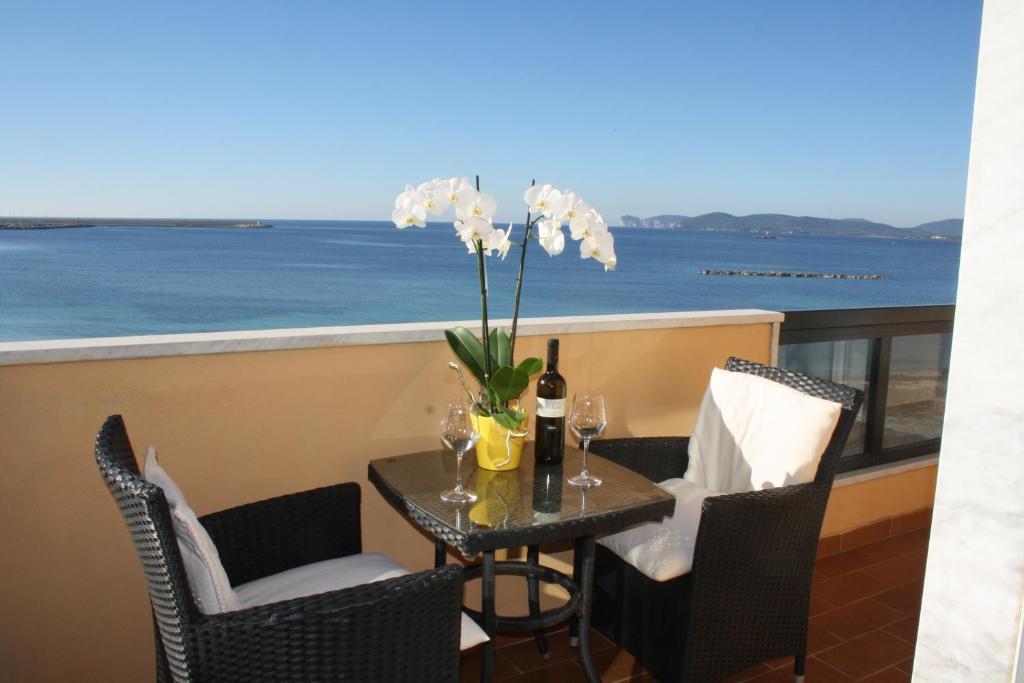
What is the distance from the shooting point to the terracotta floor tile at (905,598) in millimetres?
2928

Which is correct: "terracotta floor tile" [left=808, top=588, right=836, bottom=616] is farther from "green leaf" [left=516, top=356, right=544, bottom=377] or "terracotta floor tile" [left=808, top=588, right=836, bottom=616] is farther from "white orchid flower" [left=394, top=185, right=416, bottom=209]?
"white orchid flower" [left=394, top=185, right=416, bottom=209]

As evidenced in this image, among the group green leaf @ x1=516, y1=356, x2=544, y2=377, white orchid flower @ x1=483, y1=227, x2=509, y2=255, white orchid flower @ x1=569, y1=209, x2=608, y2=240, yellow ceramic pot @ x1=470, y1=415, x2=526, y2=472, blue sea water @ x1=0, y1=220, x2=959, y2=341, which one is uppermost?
white orchid flower @ x1=569, y1=209, x2=608, y2=240

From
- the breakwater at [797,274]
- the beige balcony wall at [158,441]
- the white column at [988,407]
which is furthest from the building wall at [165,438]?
the breakwater at [797,274]

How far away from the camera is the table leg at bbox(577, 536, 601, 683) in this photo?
2.17 meters

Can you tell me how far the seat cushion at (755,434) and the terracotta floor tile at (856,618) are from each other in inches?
27.8

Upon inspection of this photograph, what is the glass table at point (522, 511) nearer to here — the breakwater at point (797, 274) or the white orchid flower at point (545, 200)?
the white orchid flower at point (545, 200)

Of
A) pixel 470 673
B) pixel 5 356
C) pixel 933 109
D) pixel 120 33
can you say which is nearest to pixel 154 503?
pixel 5 356

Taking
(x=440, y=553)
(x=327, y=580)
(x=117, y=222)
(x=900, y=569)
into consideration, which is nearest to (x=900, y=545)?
(x=900, y=569)

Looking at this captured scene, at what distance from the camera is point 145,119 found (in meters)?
29.0

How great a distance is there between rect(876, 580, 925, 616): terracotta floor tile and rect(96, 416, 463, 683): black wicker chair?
2044 mm

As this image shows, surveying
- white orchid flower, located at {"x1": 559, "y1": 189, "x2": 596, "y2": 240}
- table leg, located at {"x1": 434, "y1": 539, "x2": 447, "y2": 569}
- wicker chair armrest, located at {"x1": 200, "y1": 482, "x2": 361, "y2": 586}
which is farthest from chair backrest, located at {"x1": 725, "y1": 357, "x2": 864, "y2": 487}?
wicker chair armrest, located at {"x1": 200, "y1": 482, "x2": 361, "y2": 586}

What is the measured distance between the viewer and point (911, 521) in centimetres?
367

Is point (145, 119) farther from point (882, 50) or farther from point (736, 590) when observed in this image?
point (736, 590)

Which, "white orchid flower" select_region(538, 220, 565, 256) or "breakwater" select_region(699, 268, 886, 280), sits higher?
"white orchid flower" select_region(538, 220, 565, 256)
